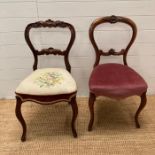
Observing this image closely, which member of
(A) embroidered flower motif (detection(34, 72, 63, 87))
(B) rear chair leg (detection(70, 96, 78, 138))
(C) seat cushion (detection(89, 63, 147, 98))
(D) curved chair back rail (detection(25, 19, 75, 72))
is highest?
(D) curved chair back rail (detection(25, 19, 75, 72))

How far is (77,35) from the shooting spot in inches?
91.7

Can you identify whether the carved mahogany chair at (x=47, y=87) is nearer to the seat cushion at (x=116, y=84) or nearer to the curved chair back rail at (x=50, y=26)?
the curved chair back rail at (x=50, y=26)

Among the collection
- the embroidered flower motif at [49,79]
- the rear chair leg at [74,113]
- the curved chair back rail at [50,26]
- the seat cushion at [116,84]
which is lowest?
the rear chair leg at [74,113]

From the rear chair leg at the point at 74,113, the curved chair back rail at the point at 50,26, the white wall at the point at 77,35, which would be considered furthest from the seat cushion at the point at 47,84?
the white wall at the point at 77,35

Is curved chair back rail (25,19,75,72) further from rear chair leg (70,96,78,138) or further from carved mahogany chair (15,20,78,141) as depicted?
rear chair leg (70,96,78,138)

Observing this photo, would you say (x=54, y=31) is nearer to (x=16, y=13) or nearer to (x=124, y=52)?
(x=16, y=13)

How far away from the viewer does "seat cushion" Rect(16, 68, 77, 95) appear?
189 cm

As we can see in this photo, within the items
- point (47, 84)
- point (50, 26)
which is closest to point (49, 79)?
point (47, 84)

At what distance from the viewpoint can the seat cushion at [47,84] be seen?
1.89m

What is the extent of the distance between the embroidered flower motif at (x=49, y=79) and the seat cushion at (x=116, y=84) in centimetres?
25

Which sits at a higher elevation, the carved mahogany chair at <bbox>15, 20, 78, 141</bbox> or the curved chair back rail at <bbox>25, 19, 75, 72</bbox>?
the curved chair back rail at <bbox>25, 19, 75, 72</bbox>

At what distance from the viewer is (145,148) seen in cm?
200

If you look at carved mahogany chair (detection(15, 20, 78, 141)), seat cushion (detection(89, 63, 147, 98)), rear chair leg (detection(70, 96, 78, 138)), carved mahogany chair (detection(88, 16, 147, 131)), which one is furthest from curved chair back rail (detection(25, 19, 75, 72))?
rear chair leg (detection(70, 96, 78, 138))

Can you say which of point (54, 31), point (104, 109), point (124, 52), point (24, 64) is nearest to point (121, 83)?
point (124, 52)
